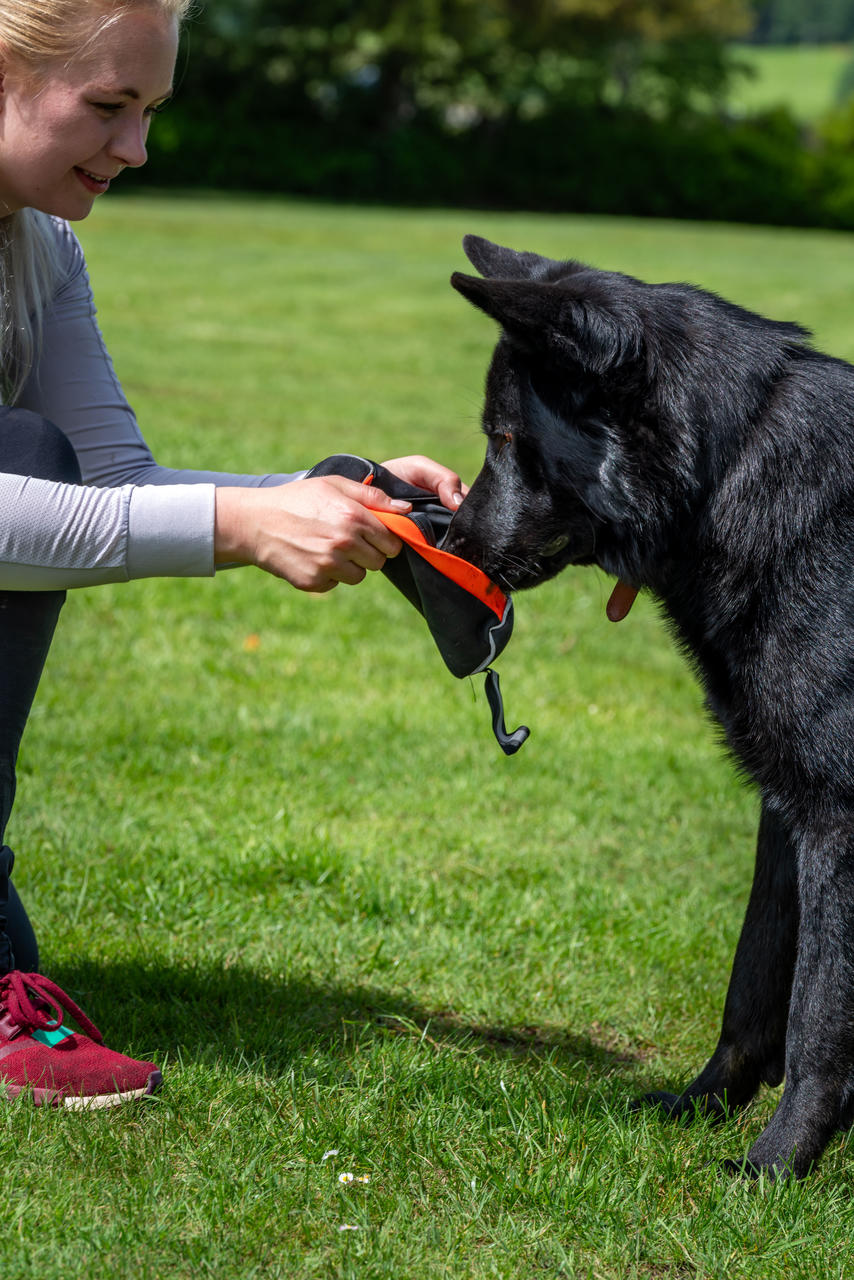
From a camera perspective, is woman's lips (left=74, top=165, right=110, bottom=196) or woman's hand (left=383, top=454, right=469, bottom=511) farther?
woman's hand (left=383, top=454, right=469, bottom=511)

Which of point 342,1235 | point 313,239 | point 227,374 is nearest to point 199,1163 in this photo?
point 342,1235

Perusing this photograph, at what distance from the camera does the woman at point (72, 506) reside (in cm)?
238

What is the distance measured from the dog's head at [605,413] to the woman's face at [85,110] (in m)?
0.73

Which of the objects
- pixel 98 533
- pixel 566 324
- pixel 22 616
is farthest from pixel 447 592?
pixel 22 616

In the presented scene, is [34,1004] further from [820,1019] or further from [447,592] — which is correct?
[820,1019]

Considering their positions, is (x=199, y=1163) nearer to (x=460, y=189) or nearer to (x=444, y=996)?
(x=444, y=996)

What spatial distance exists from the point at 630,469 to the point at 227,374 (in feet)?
31.5

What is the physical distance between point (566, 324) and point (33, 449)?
3.46 feet

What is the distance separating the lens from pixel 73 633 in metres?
5.55

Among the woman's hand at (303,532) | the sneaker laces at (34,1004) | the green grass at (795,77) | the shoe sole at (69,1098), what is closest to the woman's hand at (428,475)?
the woman's hand at (303,532)

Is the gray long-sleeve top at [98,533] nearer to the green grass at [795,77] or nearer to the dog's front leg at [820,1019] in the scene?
the dog's front leg at [820,1019]

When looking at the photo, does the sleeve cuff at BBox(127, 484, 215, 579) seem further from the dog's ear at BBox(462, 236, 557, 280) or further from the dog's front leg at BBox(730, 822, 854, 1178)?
the dog's front leg at BBox(730, 822, 854, 1178)

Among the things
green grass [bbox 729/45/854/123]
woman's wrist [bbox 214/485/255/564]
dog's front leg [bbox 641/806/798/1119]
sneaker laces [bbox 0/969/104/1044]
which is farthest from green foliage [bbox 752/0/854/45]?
sneaker laces [bbox 0/969/104/1044]

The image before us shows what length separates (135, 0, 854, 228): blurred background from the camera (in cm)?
4016
